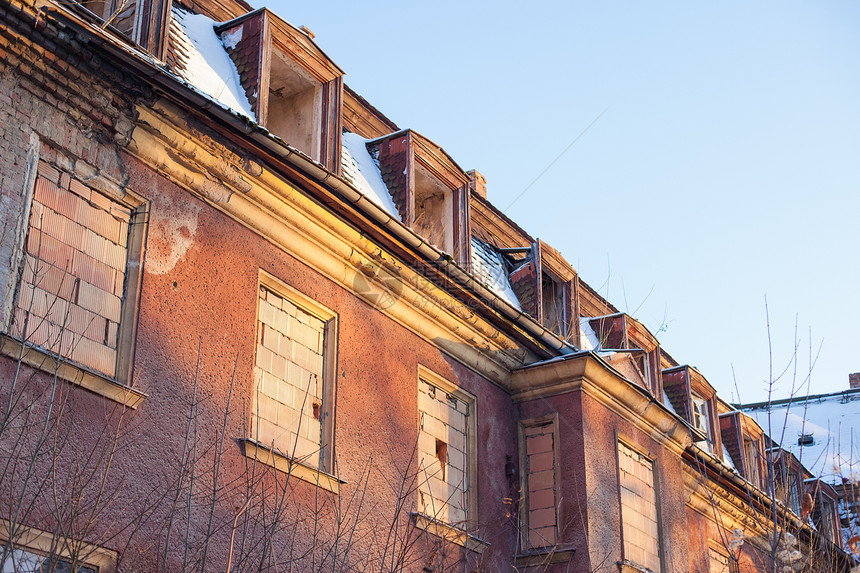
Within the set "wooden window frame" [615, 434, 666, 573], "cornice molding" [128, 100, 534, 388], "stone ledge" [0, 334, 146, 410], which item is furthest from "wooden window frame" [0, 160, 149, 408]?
"wooden window frame" [615, 434, 666, 573]

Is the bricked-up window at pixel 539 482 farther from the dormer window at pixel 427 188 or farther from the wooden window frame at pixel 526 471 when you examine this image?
the dormer window at pixel 427 188

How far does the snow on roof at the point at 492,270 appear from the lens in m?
13.9

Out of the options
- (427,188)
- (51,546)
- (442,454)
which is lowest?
(51,546)

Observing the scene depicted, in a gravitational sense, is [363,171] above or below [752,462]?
above

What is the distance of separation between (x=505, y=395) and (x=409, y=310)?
2.06m

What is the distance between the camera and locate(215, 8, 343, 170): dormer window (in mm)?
10734

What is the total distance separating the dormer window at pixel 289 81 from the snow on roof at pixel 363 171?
1.92ft

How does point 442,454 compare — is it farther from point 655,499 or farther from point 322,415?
point 655,499

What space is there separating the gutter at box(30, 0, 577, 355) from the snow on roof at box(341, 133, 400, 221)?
34.5 inches

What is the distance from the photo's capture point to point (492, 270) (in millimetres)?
14438

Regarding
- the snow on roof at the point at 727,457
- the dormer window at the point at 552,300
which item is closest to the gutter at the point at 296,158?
the dormer window at the point at 552,300

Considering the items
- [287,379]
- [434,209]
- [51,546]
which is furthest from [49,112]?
[434,209]

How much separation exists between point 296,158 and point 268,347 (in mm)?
1665

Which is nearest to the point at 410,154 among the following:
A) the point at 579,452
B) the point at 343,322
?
the point at 343,322
